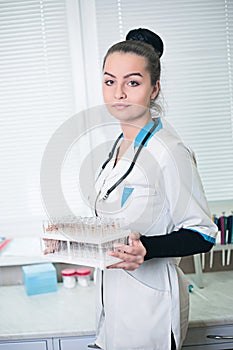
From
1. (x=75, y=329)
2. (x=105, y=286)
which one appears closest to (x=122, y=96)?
(x=105, y=286)

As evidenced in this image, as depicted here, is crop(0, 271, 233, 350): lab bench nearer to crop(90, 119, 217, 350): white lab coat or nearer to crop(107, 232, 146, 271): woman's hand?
crop(90, 119, 217, 350): white lab coat

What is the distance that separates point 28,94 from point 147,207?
104 cm

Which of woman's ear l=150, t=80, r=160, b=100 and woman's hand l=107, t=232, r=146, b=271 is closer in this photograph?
woman's hand l=107, t=232, r=146, b=271

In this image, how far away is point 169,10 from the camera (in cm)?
204

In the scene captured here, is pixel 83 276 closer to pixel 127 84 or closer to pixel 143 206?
pixel 143 206

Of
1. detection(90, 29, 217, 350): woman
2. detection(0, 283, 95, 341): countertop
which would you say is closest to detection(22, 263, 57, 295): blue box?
detection(0, 283, 95, 341): countertop

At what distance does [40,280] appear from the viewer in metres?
1.96

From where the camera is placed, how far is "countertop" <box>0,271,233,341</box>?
1.61m

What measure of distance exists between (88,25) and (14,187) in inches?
29.5

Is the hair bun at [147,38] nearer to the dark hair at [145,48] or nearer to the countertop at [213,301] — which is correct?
the dark hair at [145,48]

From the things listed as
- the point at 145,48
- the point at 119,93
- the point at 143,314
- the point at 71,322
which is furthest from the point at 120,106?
the point at 71,322

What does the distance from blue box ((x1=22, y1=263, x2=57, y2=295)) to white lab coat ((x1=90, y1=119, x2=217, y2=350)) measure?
64cm

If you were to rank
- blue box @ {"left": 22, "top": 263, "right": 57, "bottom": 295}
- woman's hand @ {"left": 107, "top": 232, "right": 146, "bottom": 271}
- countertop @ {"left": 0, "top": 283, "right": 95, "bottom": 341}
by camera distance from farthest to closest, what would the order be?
1. blue box @ {"left": 22, "top": 263, "right": 57, "bottom": 295}
2. countertop @ {"left": 0, "top": 283, "right": 95, "bottom": 341}
3. woman's hand @ {"left": 107, "top": 232, "right": 146, "bottom": 271}

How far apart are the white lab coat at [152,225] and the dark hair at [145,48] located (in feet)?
0.48
